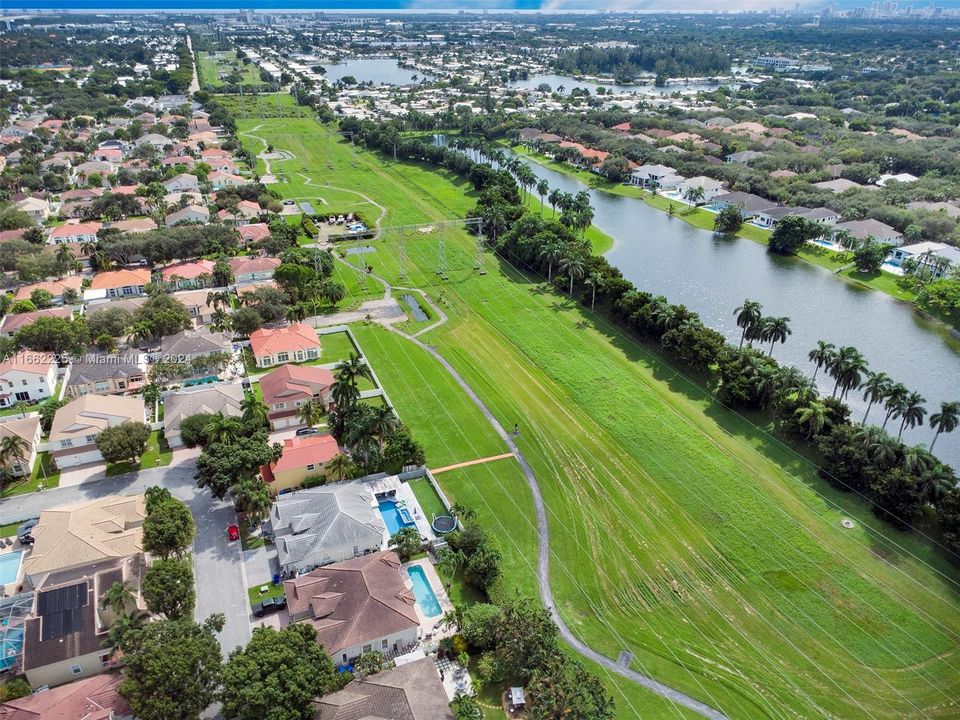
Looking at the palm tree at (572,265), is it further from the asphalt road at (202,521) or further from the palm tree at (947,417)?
the asphalt road at (202,521)

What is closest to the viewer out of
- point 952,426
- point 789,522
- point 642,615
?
point 642,615

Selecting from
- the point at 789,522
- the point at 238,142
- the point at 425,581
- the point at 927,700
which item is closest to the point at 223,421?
the point at 425,581

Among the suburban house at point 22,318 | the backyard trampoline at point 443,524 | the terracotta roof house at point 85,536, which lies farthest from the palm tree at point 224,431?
the suburban house at point 22,318

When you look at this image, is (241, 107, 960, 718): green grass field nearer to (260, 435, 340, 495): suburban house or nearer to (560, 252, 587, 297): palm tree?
(560, 252, 587, 297): palm tree

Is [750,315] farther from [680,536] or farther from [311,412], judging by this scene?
[311,412]

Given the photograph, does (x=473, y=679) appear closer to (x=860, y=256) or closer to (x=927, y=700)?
(x=927, y=700)

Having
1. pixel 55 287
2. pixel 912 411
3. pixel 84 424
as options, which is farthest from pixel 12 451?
pixel 912 411
